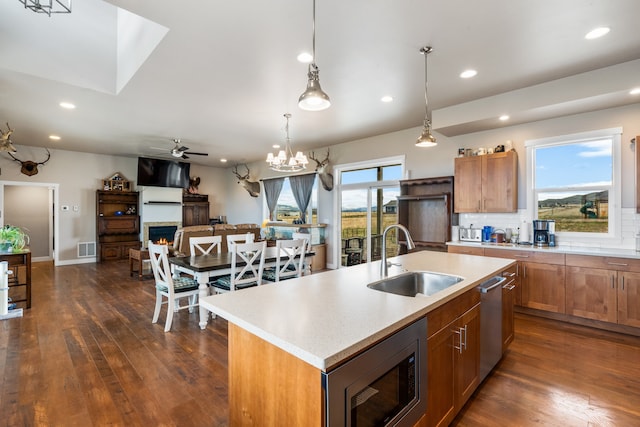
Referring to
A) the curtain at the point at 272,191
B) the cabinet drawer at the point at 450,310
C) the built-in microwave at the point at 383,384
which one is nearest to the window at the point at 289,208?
the curtain at the point at 272,191

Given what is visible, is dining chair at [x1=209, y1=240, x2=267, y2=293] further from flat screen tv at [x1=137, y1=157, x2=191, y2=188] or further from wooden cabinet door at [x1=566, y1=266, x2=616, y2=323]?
flat screen tv at [x1=137, y1=157, x2=191, y2=188]

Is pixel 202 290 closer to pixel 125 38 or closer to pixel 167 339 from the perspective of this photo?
pixel 167 339

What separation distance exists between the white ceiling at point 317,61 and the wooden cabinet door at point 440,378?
2.33 metres

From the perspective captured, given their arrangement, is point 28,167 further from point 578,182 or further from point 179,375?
point 578,182

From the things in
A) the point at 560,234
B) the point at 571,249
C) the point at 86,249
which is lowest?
the point at 86,249

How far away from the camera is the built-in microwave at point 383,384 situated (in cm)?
99

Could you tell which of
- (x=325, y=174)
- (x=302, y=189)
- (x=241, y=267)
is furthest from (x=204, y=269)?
(x=302, y=189)

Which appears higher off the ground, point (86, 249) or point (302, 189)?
point (302, 189)

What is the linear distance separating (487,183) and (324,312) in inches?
157

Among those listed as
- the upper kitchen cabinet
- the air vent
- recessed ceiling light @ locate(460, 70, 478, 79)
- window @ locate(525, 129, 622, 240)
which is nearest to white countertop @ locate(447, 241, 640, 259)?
window @ locate(525, 129, 622, 240)

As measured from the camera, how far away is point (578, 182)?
3.95 meters

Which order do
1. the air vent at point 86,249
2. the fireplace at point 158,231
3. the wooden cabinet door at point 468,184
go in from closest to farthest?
the wooden cabinet door at point 468,184 < the air vent at point 86,249 < the fireplace at point 158,231

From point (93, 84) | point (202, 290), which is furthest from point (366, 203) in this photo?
point (93, 84)

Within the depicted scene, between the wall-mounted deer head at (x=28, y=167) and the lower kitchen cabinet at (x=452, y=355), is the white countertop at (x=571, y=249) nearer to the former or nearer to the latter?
the lower kitchen cabinet at (x=452, y=355)
